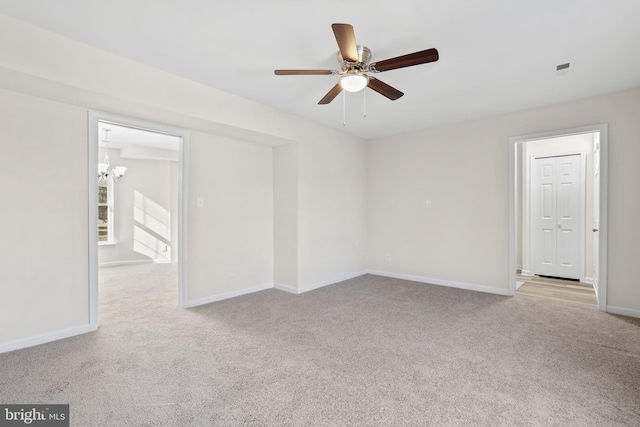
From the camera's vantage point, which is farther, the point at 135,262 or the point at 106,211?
the point at 135,262

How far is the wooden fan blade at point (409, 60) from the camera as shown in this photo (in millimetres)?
1953

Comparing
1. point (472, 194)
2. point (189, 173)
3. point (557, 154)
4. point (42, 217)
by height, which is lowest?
point (42, 217)

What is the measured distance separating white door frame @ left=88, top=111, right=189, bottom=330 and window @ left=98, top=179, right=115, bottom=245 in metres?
3.86

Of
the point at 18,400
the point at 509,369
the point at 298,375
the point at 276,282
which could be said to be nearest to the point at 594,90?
the point at 509,369

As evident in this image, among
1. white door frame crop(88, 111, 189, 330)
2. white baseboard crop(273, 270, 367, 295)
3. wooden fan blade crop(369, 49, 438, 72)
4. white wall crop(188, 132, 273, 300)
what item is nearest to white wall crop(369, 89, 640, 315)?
white baseboard crop(273, 270, 367, 295)

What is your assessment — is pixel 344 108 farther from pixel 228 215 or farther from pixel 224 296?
pixel 224 296

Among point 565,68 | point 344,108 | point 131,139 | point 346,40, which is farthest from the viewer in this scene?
point 131,139

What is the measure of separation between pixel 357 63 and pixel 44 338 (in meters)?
3.40

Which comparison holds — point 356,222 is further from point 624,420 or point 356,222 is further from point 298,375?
point 624,420

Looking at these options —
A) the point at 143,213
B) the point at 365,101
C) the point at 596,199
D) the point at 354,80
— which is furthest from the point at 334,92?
the point at 143,213

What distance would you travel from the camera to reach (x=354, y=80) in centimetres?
230

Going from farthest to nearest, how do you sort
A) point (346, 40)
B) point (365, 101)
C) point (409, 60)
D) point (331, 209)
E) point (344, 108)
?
point (331, 209) → point (344, 108) → point (365, 101) → point (409, 60) → point (346, 40)

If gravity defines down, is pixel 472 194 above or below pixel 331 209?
above

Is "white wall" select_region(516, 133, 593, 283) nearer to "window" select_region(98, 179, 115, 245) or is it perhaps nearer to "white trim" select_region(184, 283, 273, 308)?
"white trim" select_region(184, 283, 273, 308)
